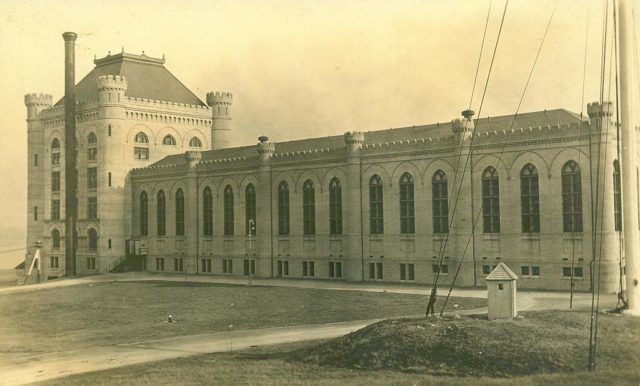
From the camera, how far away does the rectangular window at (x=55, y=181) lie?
6969 centimetres

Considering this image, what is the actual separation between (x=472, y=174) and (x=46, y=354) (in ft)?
92.9

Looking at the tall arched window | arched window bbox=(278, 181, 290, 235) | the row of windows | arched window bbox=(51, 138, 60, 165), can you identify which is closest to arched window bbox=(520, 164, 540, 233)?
the row of windows

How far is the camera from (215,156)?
212 ft

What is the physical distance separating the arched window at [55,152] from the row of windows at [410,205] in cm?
1347

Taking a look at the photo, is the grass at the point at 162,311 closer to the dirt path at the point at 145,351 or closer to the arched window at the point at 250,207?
the dirt path at the point at 145,351

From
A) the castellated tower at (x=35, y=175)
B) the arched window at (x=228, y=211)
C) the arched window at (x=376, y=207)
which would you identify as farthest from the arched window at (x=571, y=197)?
the castellated tower at (x=35, y=175)

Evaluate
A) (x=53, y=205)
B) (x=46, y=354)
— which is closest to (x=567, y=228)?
(x=46, y=354)

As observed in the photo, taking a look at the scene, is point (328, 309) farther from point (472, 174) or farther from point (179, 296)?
point (472, 174)

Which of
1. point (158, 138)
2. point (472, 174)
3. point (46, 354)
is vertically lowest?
point (46, 354)

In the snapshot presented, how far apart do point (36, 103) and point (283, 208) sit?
32.8 meters

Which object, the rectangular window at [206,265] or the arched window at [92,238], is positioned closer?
the rectangular window at [206,265]

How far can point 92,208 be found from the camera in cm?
6731

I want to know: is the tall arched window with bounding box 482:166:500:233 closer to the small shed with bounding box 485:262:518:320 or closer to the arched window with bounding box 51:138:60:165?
the small shed with bounding box 485:262:518:320

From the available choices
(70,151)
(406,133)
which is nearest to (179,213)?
(70,151)
